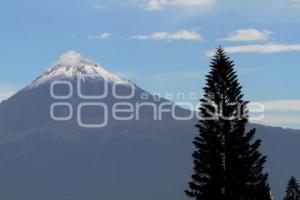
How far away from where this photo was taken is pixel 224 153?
6662cm

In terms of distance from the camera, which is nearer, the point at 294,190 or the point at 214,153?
the point at 214,153

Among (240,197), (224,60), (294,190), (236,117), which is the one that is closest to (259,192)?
(240,197)

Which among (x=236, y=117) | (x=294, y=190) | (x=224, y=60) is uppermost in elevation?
(x=224, y=60)

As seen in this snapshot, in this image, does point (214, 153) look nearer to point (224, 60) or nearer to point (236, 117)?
point (236, 117)

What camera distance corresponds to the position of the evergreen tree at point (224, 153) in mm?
65625

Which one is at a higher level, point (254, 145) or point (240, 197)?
point (254, 145)

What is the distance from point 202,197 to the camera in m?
65.7

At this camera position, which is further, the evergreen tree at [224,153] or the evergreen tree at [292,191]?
the evergreen tree at [292,191]

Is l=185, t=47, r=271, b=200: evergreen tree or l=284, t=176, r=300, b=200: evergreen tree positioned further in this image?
l=284, t=176, r=300, b=200: evergreen tree

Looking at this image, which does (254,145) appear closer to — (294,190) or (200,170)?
(200,170)

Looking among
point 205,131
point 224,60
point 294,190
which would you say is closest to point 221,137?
point 205,131

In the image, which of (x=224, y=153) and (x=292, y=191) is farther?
(x=292, y=191)

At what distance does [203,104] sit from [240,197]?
316 inches

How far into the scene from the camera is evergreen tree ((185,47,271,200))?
65.6m
